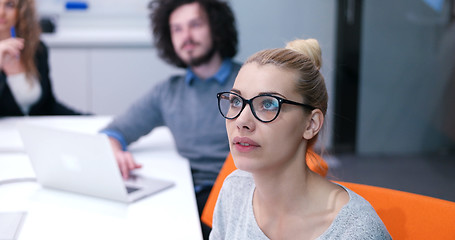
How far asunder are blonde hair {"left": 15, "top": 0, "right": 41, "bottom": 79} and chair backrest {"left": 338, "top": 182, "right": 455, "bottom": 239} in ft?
7.09

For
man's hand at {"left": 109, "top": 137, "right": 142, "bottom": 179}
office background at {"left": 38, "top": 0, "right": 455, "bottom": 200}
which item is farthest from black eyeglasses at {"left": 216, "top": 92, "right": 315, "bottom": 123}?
office background at {"left": 38, "top": 0, "right": 455, "bottom": 200}

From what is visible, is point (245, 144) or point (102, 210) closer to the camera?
point (245, 144)

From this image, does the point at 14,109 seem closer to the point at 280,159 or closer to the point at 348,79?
the point at 280,159

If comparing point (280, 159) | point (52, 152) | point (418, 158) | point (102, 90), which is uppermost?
point (280, 159)

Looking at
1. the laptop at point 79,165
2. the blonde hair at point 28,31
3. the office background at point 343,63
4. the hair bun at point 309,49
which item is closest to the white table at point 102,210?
the laptop at point 79,165

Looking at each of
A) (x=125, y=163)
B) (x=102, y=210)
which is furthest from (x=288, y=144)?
(x=125, y=163)

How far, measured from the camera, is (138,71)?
146 inches

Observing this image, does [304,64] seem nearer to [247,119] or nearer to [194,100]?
[247,119]

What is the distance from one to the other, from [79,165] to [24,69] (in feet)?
5.07

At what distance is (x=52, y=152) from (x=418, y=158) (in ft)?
9.50

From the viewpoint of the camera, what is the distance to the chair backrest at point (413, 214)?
2.83 feet

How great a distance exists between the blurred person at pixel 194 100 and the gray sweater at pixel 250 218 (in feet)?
1.93

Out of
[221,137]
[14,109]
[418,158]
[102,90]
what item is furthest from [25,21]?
[418,158]

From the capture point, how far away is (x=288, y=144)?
0.83 meters
